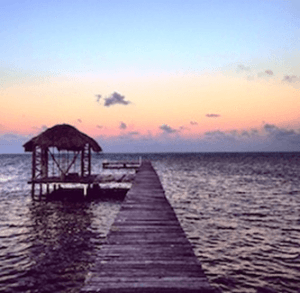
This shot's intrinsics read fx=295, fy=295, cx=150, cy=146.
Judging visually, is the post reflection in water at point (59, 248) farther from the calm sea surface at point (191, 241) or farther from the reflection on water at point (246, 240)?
the reflection on water at point (246, 240)

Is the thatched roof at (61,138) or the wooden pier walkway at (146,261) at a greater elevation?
the thatched roof at (61,138)

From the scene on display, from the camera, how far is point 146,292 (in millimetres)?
4348

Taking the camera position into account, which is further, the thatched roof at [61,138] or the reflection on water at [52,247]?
the thatched roof at [61,138]

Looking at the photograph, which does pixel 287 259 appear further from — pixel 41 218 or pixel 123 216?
pixel 41 218

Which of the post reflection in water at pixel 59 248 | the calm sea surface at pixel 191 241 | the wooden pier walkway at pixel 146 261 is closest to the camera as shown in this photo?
the wooden pier walkway at pixel 146 261

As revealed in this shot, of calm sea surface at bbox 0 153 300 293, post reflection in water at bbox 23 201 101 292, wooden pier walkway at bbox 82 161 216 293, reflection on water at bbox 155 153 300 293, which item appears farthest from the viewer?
reflection on water at bbox 155 153 300 293

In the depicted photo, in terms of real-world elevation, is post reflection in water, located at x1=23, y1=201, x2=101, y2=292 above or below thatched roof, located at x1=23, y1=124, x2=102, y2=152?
below

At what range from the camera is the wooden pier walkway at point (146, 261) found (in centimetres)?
452

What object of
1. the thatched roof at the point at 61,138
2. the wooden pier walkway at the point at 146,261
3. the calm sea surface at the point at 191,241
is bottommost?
the calm sea surface at the point at 191,241

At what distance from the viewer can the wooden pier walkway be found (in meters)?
4.52

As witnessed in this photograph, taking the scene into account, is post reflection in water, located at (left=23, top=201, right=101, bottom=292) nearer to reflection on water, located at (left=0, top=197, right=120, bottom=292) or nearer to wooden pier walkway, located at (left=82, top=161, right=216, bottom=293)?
reflection on water, located at (left=0, top=197, right=120, bottom=292)

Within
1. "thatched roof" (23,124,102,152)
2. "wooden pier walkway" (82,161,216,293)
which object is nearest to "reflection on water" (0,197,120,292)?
"wooden pier walkway" (82,161,216,293)

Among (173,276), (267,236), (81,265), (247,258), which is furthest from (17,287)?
(267,236)

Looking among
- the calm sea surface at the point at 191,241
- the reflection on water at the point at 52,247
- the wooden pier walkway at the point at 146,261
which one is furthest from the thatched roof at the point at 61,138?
the wooden pier walkway at the point at 146,261
